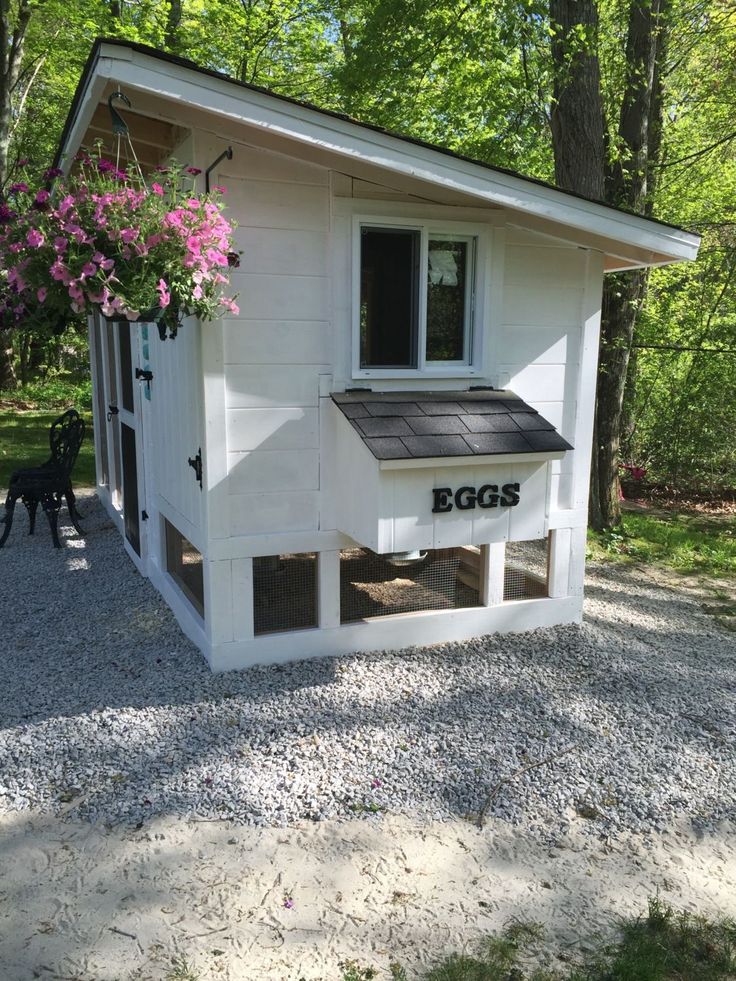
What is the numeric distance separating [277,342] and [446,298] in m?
1.08

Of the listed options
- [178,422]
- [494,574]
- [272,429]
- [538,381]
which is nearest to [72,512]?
[178,422]

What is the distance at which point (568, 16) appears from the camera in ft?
24.6

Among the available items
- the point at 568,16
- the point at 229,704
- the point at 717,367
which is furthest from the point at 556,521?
the point at 717,367

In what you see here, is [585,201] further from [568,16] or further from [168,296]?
[568,16]

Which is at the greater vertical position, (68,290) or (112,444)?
(68,290)

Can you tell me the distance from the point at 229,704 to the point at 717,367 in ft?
Answer: 29.7

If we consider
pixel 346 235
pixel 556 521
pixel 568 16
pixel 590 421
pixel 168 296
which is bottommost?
pixel 556 521

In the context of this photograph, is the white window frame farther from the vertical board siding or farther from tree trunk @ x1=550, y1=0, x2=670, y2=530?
tree trunk @ x1=550, y1=0, x2=670, y2=530

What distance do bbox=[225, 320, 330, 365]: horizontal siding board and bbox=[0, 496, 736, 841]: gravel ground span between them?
177 cm

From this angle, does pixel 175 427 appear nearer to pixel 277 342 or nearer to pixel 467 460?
pixel 277 342

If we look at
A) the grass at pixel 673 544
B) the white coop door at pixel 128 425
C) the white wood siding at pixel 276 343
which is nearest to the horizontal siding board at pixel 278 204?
the white wood siding at pixel 276 343

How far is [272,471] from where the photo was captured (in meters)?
4.33

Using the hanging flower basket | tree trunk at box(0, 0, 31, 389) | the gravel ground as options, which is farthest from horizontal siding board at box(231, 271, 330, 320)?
tree trunk at box(0, 0, 31, 389)

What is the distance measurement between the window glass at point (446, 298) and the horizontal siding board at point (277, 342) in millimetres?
684
